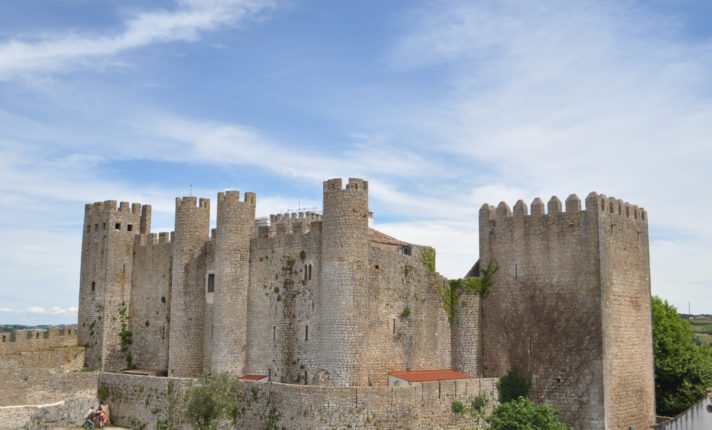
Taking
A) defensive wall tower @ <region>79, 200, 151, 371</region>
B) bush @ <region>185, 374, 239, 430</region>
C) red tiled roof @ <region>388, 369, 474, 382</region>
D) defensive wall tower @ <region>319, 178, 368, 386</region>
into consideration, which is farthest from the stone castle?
defensive wall tower @ <region>79, 200, 151, 371</region>

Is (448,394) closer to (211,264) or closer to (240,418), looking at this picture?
(240,418)

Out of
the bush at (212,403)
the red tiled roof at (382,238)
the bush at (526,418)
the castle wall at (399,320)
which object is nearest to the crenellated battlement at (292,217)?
the red tiled roof at (382,238)

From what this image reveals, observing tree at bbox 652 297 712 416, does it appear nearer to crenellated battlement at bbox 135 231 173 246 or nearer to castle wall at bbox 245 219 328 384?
castle wall at bbox 245 219 328 384

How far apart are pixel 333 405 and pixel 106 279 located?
16921mm

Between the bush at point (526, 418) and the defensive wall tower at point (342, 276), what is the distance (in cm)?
565

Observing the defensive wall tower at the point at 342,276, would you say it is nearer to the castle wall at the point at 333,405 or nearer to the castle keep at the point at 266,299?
the castle keep at the point at 266,299

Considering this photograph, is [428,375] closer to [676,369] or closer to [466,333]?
[466,333]

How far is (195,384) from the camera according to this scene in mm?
30906

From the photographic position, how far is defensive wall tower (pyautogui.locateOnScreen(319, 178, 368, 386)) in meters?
29.4

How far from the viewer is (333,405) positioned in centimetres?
2694

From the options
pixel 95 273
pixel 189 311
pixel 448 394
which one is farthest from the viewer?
pixel 95 273

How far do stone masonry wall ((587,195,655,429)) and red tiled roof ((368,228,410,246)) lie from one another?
Result: 32.0ft

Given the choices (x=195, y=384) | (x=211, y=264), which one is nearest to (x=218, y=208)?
(x=211, y=264)

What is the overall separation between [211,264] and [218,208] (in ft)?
9.13
